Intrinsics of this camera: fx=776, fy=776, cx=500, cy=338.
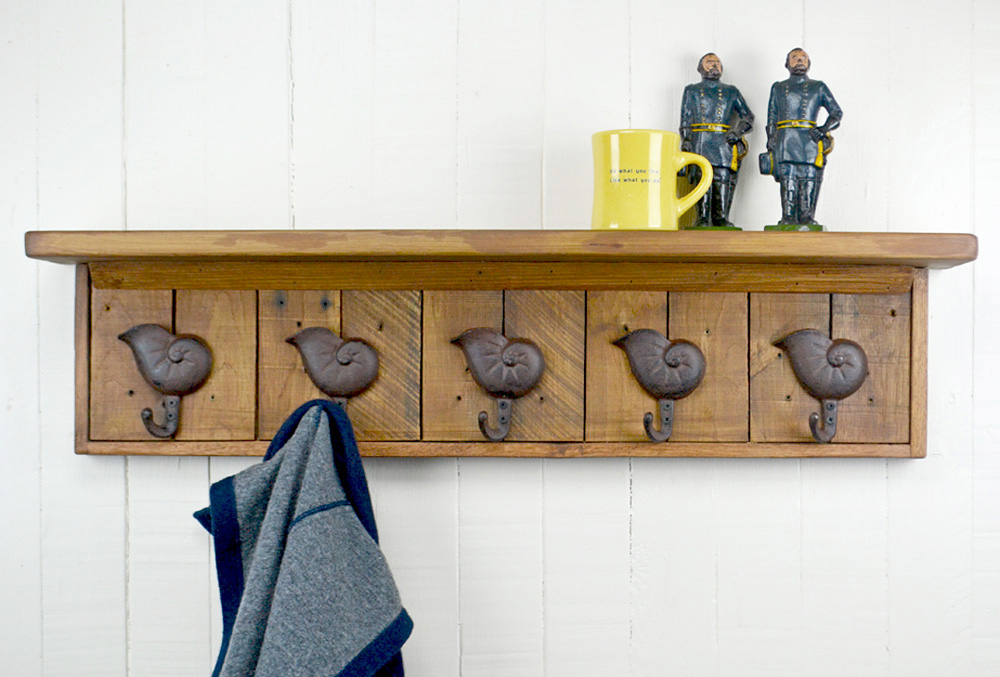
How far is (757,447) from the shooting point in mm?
889

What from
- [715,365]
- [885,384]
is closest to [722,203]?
[715,365]

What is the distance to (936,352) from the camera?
0.92 meters

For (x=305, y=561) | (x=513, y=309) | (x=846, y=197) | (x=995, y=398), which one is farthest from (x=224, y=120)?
(x=995, y=398)

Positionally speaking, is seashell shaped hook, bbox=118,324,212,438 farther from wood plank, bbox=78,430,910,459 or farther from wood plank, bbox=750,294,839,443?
wood plank, bbox=750,294,839,443

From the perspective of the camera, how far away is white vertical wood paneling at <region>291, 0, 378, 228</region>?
3.00 ft

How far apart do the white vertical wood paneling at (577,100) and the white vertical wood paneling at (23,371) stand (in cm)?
61

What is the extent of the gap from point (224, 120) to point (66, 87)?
7.5 inches

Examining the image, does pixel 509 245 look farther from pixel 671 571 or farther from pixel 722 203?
pixel 671 571

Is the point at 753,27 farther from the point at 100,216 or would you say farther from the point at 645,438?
the point at 100,216

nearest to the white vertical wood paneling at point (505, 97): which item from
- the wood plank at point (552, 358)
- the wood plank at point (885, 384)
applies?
the wood plank at point (552, 358)

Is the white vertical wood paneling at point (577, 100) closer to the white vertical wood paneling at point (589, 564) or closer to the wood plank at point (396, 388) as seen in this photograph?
the wood plank at point (396, 388)

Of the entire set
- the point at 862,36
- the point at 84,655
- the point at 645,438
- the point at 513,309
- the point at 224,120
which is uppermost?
the point at 862,36

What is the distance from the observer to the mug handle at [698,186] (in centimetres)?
82

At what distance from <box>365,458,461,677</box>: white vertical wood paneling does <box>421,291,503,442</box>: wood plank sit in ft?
0.19
